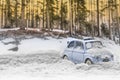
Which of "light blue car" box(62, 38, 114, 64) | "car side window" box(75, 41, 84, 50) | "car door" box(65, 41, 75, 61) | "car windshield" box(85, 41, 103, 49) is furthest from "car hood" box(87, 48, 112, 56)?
"car door" box(65, 41, 75, 61)

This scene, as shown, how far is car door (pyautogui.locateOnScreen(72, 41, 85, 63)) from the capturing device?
20183 mm

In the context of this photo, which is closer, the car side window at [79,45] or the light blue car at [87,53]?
the light blue car at [87,53]

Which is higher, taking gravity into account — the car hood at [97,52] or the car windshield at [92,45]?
the car windshield at [92,45]

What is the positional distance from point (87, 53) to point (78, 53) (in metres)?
0.88

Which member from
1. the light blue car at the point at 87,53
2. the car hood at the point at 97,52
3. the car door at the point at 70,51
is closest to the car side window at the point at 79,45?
the light blue car at the point at 87,53

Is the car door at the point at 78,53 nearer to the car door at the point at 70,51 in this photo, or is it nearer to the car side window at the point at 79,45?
the car side window at the point at 79,45

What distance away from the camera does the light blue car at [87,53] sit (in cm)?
1934

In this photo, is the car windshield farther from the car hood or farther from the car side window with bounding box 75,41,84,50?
the car hood

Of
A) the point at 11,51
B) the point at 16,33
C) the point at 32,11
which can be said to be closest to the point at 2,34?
the point at 16,33

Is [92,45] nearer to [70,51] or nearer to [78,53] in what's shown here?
[78,53]

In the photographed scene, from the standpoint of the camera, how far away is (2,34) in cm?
4472

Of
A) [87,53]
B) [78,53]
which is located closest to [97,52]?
[87,53]

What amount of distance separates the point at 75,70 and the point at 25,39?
85.0 ft

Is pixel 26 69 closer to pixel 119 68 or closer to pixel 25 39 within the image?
pixel 119 68
